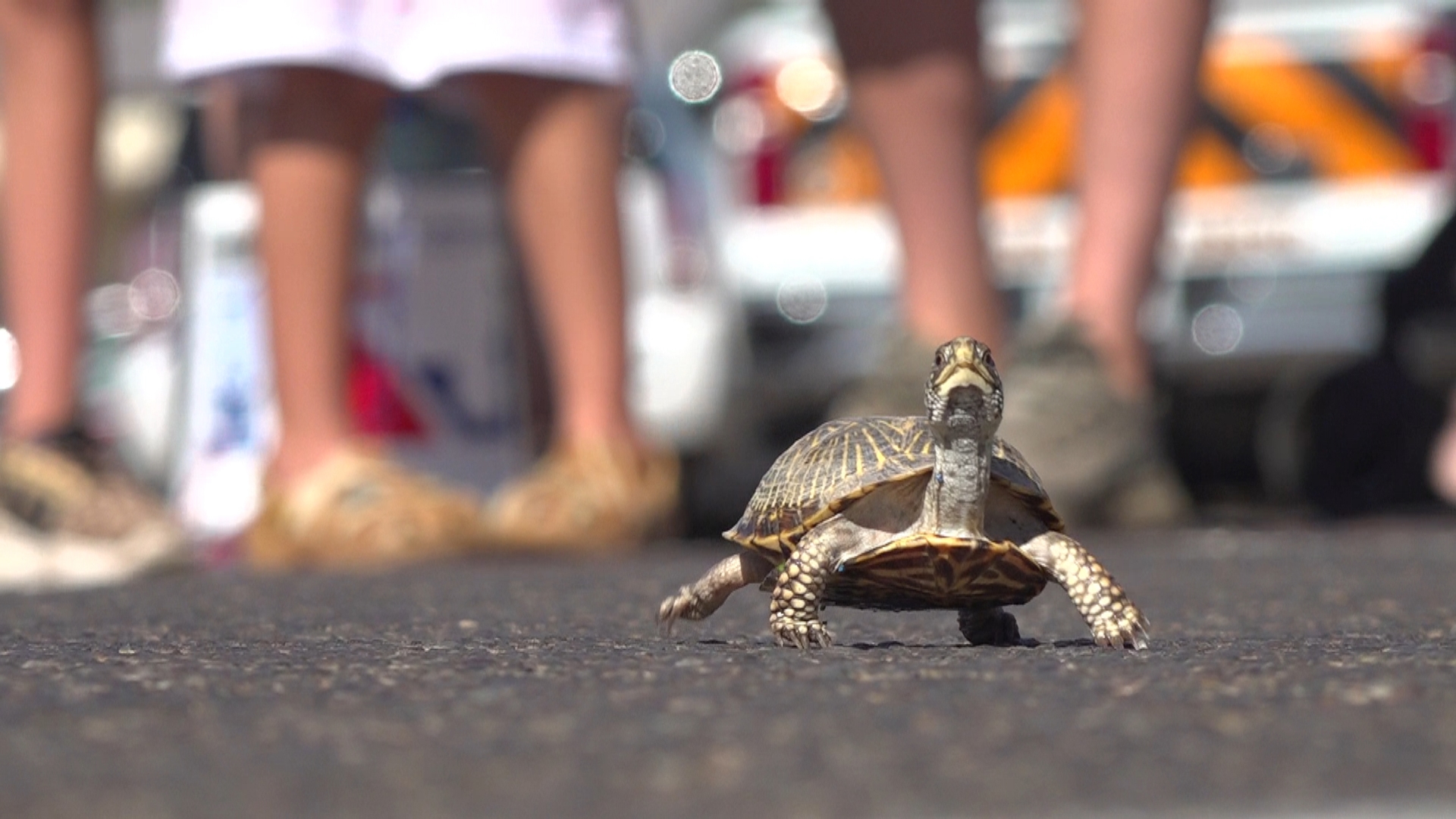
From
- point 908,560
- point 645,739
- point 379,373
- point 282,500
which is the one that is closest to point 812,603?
point 908,560

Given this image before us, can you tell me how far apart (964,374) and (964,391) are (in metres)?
0.03

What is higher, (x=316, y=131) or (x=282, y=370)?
(x=316, y=131)

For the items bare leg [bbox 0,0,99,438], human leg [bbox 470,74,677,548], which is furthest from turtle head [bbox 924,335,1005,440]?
bare leg [bbox 0,0,99,438]

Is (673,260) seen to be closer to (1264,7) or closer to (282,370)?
(1264,7)

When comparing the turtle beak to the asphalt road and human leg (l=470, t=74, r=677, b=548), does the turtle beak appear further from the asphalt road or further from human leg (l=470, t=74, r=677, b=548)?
human leg (l=470, t=74, r=677, b=548)

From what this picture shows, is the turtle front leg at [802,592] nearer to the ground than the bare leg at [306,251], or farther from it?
nearer to the ground

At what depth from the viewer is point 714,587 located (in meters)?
2.74

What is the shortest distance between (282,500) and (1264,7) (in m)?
4.04

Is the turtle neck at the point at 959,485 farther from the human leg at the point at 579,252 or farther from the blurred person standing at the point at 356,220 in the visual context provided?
the human leg at the point at 579,252

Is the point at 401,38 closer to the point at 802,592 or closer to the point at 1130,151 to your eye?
the point at 1130,151

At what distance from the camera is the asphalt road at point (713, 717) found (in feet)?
5.07

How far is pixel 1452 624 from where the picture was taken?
2.87m

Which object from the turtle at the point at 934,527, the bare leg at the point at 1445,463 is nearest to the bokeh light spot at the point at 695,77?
the bare leg at the point at 1445,463

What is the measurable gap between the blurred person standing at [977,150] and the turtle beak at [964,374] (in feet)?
7.78
